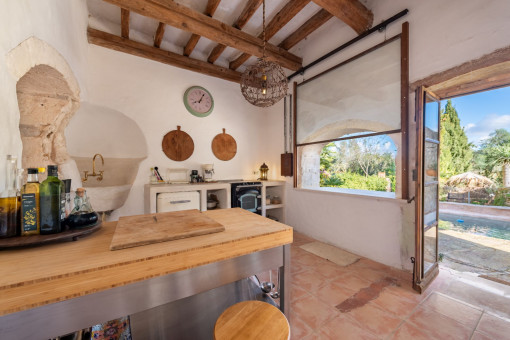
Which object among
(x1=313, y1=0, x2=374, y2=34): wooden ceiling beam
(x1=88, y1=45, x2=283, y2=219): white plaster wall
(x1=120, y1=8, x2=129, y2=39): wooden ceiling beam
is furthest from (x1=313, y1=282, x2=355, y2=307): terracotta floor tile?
(x1=120, y1=8, x2=129, y2=39): wooden ceiling beam

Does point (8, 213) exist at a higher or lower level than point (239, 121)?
lower

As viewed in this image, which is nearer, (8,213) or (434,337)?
(8,213)

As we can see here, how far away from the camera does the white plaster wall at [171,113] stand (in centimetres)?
293

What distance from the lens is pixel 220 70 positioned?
12.1 ft

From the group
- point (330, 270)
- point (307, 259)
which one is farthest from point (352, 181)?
point (330, 270)

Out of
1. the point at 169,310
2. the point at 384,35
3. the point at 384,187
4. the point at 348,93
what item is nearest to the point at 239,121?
the point at 348,93

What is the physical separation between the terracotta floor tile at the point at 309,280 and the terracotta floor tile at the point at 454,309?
892mm

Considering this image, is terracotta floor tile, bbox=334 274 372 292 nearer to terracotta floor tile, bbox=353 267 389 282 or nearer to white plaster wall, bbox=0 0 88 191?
terracotta floor tile, bbox=353 267 389 282

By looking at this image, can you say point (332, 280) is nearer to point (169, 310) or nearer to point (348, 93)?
point (169, 310)

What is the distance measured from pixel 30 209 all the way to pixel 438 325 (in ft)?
8.74

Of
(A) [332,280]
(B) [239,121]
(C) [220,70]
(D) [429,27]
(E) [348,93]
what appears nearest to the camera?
(D) [429,27]

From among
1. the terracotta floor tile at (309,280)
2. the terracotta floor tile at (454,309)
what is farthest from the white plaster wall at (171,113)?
the terracotta floor tile at (454,309)

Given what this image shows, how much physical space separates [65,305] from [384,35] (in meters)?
3.43

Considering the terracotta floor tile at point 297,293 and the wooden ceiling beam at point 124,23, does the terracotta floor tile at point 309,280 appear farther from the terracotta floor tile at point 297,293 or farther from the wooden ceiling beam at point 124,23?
the wooden ceiling beam at point 124,23
